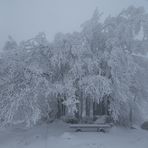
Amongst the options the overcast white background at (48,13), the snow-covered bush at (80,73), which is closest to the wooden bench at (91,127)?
the snow-covered bush at (80,73)

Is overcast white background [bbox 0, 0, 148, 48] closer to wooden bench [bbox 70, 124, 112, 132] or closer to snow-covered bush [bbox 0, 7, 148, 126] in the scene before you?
snow-covered bush [bbox 0, 7, 148, 126]

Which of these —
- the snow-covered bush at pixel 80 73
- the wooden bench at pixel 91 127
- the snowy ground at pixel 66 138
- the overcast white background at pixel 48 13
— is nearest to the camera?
the snowy ground at pixel 66 138

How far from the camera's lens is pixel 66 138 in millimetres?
4688

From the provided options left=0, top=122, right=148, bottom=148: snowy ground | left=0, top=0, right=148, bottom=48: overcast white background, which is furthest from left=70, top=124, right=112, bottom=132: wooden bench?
left=0, top=0, right=148, bottom=48: overcast white background

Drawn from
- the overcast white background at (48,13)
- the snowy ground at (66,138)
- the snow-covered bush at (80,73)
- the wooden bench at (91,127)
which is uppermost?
the overcast white background at (48,13)

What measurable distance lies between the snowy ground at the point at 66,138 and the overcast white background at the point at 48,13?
337 cm

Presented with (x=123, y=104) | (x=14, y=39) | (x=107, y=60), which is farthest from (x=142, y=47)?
(x=14, y=39)

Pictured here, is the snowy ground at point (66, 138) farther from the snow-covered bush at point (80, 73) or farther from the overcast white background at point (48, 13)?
the overcast white background at point (48, 13)

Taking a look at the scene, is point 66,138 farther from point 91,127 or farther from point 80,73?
point 80,73

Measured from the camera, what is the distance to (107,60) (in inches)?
217

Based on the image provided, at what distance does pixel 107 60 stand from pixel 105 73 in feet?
1.59

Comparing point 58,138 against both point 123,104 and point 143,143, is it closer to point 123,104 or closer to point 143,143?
point 143,143

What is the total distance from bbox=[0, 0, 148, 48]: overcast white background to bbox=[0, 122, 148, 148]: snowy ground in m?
3.37

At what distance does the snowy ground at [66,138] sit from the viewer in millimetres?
4262
